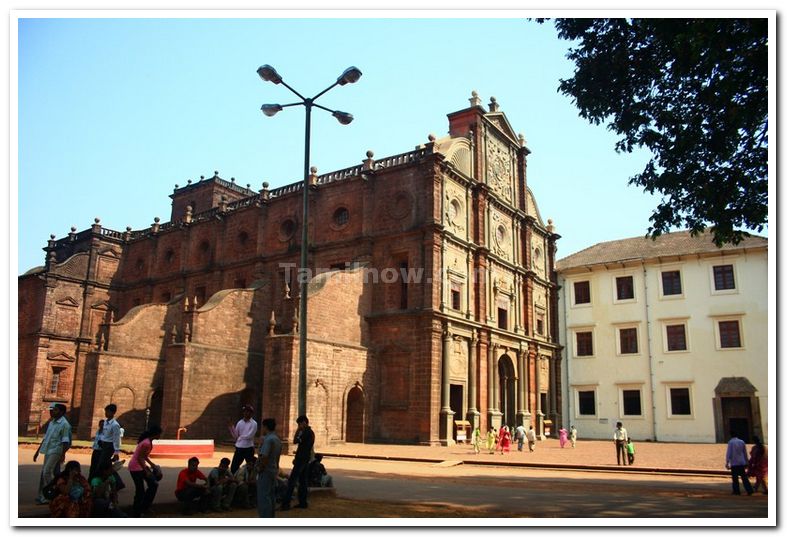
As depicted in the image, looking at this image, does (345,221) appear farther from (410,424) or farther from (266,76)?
(266,76)

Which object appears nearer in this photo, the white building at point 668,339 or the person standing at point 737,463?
the person standing at point 737,463

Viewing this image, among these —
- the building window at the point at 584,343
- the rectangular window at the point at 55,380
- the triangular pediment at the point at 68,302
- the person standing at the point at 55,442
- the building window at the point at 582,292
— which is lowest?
the person standing at the point at 55,442

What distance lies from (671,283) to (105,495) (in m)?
33.6

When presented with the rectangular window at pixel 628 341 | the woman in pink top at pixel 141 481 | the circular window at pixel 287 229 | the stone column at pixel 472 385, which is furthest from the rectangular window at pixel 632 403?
the woman in pink top at pixel 141 481

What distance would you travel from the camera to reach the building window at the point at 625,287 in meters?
37.2

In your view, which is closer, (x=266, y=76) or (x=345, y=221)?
(x=266, y=76)

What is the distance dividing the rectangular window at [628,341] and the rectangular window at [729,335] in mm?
4426

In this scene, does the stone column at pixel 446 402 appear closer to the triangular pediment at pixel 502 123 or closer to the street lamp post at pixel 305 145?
the triangular pediment at pixel 502 123

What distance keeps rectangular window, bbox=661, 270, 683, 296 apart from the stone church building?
635 centimetres

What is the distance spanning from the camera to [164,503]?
963cm

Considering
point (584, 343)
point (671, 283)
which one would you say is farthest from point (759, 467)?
point (584, 343)

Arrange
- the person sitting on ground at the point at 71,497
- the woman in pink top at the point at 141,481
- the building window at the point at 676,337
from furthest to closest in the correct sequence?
the building window at the point at 676,337 → the woman in pink top at the point at 141,481 → the person sitting on ground at the point at 71,497
